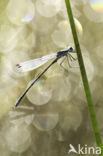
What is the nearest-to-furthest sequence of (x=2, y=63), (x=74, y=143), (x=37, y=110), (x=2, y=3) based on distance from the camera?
(x=2, y=3), (x=74, y=143), (x=37, y=110), (x=2, y=63)

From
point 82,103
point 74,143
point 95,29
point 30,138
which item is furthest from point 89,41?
point 30,138

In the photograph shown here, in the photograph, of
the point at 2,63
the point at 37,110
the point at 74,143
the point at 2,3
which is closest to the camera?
the point at 2,3

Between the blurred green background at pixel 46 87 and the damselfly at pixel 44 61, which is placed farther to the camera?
the blurred green background at pixel 46 87

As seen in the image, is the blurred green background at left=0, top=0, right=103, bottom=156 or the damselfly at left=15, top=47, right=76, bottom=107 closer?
the damselfly at left=15, top=47, right=76, bottom=107

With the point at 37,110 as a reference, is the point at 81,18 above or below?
above

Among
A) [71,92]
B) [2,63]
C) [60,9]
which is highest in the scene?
[60,9]

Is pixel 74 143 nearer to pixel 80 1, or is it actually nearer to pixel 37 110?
pixel 37 110

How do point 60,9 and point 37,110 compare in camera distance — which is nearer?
point 37,110

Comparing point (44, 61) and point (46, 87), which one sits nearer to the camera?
point (44, 61)
